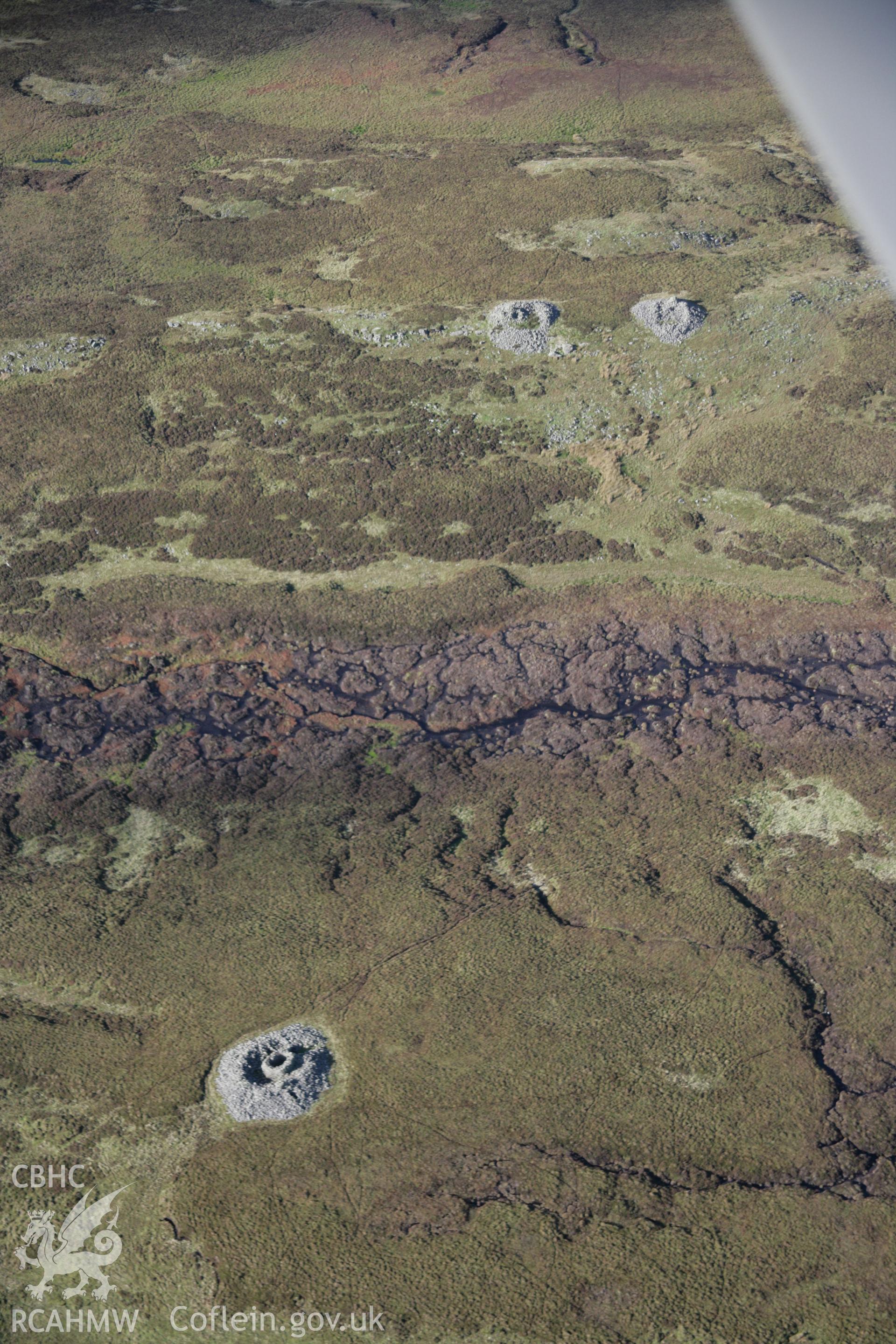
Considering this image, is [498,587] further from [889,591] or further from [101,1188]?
[101,1188]

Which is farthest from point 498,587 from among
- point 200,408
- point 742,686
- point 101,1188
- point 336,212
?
point 336,212

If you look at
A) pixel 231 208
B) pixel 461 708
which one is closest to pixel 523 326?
pixel 231 208

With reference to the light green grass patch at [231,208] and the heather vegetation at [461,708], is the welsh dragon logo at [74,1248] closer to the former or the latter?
the heather vegetation at [461,708]

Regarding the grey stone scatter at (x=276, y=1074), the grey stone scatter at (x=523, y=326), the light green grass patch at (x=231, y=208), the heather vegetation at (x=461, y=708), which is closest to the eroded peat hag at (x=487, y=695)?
the heather vegetation at (x=461, y=708)

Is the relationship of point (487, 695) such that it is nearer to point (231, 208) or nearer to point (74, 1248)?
point (74, 1248)

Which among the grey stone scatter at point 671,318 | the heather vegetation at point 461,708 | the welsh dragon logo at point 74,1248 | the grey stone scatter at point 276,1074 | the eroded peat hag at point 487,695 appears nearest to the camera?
the welsh dragon logo at point 74,1248

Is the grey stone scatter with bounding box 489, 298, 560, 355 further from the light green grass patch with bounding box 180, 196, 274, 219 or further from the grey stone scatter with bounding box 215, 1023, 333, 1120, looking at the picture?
the grey stone scatter with bounding box 215, 1023, 333, 1120

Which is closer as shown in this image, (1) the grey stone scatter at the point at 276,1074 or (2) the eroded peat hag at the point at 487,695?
(1) the grey stone scatter at the point at 276,1074
